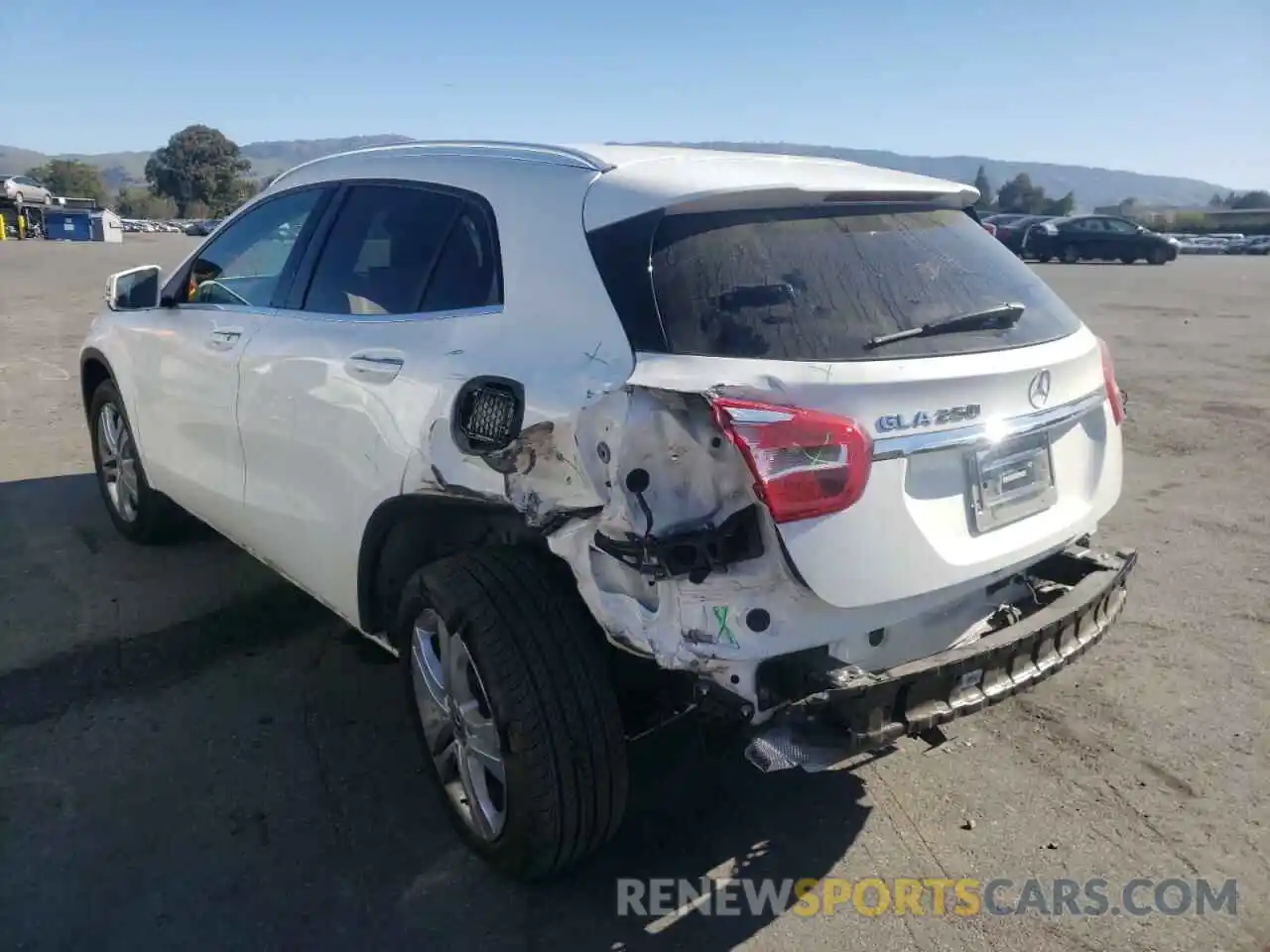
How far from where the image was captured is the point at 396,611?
3.27 meters

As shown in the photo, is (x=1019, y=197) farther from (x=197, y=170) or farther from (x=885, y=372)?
(x=885, y=372)

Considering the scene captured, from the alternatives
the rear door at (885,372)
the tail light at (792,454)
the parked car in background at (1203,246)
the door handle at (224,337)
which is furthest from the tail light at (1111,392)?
the parked car in background at (1203,246)

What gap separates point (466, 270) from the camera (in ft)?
10.2

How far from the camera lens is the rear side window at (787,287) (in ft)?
8.48

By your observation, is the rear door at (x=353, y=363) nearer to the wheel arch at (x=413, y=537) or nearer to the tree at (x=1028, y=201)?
the wheel arch at (x=413, y=537)

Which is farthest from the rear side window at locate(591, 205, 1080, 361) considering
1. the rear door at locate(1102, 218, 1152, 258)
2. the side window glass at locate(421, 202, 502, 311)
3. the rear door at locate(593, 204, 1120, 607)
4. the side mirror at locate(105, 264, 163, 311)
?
the rear door at locate(1102, 218, 1152, 258)

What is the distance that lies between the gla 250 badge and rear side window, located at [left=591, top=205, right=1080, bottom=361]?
0.16m

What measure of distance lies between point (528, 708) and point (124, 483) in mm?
3690

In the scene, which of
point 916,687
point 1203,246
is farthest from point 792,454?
point 1203,246

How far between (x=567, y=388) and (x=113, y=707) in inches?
90.5

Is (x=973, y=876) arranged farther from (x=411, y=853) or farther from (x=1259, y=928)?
(x=411, y=853)

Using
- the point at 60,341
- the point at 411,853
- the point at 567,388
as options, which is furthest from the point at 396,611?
the point at 60,341

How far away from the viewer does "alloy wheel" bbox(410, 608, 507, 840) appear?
287cm

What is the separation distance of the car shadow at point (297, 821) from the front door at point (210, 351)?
714mm
